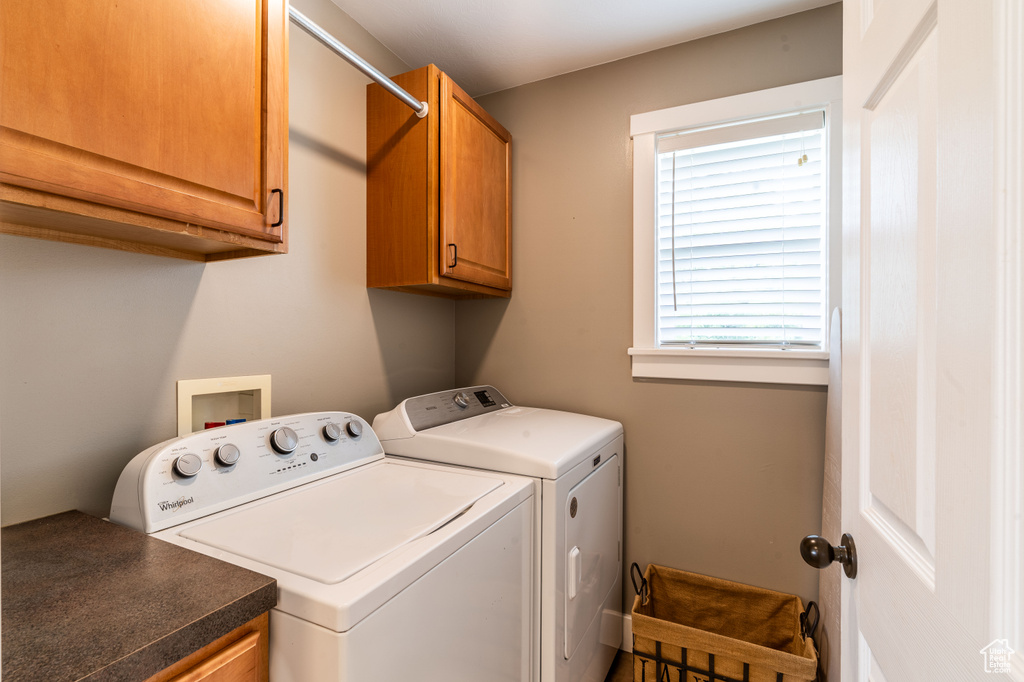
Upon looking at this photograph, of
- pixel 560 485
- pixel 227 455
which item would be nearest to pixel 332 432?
pixel 227 455

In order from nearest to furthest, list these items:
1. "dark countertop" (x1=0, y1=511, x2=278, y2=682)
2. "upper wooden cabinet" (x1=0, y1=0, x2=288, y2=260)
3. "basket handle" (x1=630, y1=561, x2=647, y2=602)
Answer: "dark countertop" (x1=0, y1=511, x2=278, y2=682) < "upper wooden cabinet" (x1=0, y1=0, x2=288, y2=260) < "basket handle" (x1=630, y1=561, x2=647, y2=602)

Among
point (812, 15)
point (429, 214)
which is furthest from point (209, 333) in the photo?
point (812, 15)

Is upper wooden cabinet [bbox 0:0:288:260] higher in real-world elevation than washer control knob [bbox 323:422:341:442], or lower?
higher

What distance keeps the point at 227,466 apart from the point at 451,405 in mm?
895

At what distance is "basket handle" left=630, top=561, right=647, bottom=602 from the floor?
26cm

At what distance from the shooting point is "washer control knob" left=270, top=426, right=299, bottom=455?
1239 millimetres

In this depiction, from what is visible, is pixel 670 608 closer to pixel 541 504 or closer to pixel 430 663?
pixel 541 504

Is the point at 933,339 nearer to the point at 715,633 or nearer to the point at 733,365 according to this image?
the point at 733,365

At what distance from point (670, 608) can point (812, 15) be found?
7.73 ft

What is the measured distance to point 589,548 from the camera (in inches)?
63.0

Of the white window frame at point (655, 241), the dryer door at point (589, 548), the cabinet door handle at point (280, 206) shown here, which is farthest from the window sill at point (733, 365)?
the cabinet door handle at point (280, 206)

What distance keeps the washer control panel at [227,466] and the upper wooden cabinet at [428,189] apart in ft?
2.14

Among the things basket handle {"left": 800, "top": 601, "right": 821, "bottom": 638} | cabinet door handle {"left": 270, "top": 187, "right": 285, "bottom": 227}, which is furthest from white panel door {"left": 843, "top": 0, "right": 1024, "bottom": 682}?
cabinet door handle {"left": 270, "top": 187, "right": 285, "bottom": 227}

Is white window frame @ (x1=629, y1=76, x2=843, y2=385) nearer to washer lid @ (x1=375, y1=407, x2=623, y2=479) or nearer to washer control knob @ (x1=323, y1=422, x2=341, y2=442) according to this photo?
washer lid @ (x1=375, y1=407, x2=623, y2=479)
